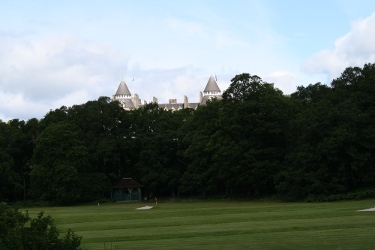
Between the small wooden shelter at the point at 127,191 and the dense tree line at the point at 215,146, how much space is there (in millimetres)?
1204

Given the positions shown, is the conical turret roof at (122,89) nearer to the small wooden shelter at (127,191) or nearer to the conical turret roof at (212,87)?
the conical turret roof at (212,87)

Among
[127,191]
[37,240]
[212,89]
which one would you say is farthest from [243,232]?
[212,89]

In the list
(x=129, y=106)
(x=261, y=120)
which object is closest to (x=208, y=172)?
(x=261, y=120)

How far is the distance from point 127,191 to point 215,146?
674 inches

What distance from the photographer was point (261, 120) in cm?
5594

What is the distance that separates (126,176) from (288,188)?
27.7m

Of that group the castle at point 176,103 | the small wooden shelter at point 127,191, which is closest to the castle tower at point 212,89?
the castle at point 176,103

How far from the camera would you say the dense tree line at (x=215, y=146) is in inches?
1903

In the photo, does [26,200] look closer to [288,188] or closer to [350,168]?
[288,188]

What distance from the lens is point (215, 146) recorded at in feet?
191

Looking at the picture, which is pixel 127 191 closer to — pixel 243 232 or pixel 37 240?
pixel 243 232

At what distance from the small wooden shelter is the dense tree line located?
120 cm

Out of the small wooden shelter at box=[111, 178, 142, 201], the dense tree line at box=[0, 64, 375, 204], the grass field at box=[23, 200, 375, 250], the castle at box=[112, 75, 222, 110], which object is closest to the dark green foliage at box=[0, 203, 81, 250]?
the grass field at box=[23, 200, 375, 250]

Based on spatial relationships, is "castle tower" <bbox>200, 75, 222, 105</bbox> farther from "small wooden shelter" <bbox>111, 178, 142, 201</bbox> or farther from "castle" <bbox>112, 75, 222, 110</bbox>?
"small wooden shelter" <bbox>111, 178, 142, 201</bbox>
